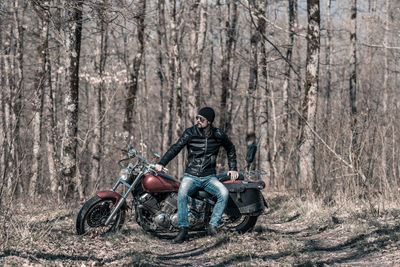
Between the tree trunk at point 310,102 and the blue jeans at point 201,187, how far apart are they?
13.4ft

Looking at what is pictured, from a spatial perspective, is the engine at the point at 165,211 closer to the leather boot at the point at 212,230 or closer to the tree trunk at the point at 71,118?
the leather boot at the point at 212,230

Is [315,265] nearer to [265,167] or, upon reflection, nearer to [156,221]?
[156,221]

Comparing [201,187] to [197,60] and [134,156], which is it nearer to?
[134,156]

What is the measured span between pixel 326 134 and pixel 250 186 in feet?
10.1

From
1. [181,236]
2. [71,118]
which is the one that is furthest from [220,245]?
[71,118]

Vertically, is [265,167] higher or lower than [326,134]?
lower

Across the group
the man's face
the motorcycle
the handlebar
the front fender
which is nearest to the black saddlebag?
the motorcycle

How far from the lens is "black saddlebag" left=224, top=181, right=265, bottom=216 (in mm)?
7859

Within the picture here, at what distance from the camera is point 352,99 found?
1725 centimetres

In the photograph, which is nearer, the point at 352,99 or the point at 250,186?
the point at 250,186

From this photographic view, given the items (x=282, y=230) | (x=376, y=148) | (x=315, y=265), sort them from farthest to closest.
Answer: (x=376, y=148) → (x=282, y=230) → (x=315, y=265)

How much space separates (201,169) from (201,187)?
31 cm

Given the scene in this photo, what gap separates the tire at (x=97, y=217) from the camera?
708 cm

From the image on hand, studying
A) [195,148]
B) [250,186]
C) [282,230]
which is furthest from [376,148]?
[195,148]
